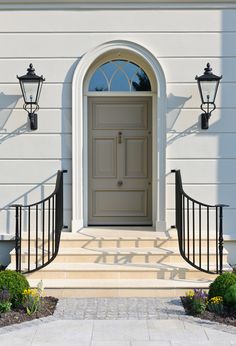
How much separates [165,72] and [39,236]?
2.80 metres

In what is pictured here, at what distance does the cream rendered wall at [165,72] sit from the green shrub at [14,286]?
168 cm

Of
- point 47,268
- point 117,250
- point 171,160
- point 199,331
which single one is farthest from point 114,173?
point 199,331

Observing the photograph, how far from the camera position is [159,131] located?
631 centimetres

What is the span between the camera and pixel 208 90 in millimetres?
6098

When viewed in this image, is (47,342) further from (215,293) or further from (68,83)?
(68,83)

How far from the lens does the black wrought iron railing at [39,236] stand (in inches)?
211

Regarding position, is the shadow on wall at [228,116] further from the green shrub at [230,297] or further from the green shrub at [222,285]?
the green shrub at [230,297]

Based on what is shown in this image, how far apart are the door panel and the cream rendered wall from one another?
49 cm

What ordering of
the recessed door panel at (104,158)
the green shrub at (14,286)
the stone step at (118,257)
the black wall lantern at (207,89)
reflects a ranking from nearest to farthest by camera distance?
the green shrub at (14,286)
the stone step at (118,257)
the black wall lantern at (207,89)
the recessed door panel at (104,158)

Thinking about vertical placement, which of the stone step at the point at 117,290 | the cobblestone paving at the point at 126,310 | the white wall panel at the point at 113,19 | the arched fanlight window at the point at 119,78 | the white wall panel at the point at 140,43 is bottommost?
the cobblestone paving at the point at 126,310

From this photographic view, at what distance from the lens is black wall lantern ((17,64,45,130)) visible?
604 centimetres

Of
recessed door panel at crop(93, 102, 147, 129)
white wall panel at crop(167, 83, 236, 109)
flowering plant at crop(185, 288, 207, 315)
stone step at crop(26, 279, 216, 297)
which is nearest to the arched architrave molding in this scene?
white wall panel at crop(167, 83, 236, 109)

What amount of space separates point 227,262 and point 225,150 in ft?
4.94

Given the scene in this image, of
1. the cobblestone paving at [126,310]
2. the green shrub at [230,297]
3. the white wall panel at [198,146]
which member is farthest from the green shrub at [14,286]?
the white wall panel at [198,146]
